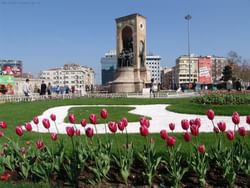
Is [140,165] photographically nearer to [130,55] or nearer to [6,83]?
[6,83]

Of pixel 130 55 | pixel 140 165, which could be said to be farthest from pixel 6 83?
pixel 140 165

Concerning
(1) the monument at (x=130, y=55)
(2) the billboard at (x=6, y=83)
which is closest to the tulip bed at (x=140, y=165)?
(2) the billboard at (x=6, y=83)

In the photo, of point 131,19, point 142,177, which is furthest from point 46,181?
point 131,19

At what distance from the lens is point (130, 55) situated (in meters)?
54.6

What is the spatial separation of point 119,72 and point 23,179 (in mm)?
48616

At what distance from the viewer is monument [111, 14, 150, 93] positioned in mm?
51625

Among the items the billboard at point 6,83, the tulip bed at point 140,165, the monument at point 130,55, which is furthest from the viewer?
the monument at point 130,55

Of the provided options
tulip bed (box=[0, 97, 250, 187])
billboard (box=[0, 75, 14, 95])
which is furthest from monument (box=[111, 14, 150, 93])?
tulip bed (box=[0, 97, 250, 187])

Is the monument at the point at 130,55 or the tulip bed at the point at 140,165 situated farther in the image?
the monument at the point at 130,55

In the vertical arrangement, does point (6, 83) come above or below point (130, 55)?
below

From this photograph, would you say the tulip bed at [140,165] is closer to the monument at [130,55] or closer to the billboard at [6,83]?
the billboard at [6,83]

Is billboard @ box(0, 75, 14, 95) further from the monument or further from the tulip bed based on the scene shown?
the tulip bed

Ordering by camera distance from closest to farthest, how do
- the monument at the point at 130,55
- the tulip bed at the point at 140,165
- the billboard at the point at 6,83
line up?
the tulip bed at the point at 140,165, the billboard at the point at 6,83, the monument at the point at 130,55

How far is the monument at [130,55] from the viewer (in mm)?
51625
